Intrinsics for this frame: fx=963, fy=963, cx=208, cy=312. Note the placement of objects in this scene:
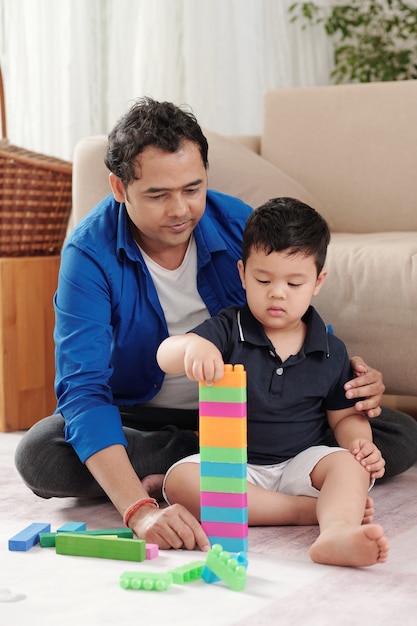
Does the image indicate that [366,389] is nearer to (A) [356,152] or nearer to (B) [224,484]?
(B) [224,484]

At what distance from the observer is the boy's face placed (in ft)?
5.11

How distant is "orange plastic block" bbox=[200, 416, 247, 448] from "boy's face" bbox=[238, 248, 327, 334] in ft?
0.91

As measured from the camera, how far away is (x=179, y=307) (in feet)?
6.02

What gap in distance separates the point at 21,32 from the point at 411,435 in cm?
188

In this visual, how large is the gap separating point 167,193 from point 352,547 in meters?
0.66

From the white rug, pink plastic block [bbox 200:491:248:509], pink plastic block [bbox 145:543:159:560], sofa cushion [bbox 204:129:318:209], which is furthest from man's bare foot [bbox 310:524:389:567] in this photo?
sofa cushion [bbox 204:129:318:209]

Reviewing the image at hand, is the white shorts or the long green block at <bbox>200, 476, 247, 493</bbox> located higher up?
the long green block at <bbox>200, 476, 247, 493</bbox>

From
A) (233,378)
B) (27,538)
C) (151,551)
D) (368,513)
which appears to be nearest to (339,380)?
(368,513)

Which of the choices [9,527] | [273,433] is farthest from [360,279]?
[9,527]

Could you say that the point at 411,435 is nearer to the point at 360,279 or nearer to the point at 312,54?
the point at 360,279

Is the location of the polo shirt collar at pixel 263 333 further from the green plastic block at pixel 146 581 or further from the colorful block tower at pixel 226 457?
the green plastic block at pixel 146 581

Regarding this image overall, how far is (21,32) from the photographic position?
3.03 meters

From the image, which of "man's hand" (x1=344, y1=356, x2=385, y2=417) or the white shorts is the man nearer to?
"man's hand" (x1=344, y1=356, x2=385, y2=417)

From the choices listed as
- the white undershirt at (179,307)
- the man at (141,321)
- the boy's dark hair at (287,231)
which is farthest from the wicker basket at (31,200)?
the boy's dark hair at (287,231)
